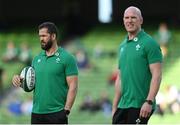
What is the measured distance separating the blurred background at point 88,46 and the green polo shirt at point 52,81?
812cm

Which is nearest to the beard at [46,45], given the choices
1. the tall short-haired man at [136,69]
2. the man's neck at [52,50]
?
the man's neck at [52,50]

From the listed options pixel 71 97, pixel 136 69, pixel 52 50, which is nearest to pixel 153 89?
pixel 136 69

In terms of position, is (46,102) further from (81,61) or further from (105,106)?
(81,61)

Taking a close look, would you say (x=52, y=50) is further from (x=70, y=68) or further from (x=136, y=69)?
(x=136, y=69)

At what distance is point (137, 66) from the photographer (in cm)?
576

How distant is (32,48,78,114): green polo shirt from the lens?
6.20 meters

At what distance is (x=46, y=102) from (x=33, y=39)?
13047 millimetres

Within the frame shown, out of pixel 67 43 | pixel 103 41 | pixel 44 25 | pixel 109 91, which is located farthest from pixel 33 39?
pixel 44 25

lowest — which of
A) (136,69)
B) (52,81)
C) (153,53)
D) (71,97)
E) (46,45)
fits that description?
(71,97)

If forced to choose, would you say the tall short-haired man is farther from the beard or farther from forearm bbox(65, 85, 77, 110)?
the beard

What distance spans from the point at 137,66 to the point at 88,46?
40.4ft

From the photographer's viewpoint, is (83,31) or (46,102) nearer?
(46,102)

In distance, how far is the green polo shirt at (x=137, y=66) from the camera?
5727mm

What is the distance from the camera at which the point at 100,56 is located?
17.6 meters
